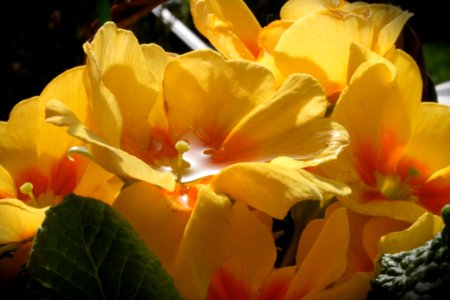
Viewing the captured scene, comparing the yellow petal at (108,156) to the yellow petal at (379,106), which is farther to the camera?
the yellow petal at (379,106)

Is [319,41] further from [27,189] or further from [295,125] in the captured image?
[27,189]

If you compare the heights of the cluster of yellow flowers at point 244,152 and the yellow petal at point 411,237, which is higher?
the cluster of yellow flowers at point 244,152

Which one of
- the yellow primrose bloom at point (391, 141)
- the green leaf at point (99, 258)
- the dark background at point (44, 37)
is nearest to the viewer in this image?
the green leaf at point (99, 258)

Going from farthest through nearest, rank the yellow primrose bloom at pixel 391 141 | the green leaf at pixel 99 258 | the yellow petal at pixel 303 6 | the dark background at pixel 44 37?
the dark background at pixel 44 37 < the yellow petal at pixel 303 6 < the yellow primrose bloom at pixel 391 141 < the green leaf at pixel 99 258

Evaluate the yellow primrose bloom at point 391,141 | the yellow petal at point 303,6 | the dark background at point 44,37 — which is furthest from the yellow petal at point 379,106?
the dark background at point 44,37

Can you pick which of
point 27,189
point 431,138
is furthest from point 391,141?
point 27,189

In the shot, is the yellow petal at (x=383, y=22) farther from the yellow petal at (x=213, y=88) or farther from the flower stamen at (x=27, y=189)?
the flower stamen at (x=27, y=189)

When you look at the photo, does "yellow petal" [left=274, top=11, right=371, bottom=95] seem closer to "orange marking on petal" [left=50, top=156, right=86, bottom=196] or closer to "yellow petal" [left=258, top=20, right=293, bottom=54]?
"yellow petal" [left=258, top=20, right=293, bottom=54]

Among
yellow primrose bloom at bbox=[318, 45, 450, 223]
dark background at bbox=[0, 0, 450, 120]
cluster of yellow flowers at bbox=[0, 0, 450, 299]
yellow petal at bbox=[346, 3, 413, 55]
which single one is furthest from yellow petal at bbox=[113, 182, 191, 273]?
dark background at bbox=[0, 0, 450, 120]
